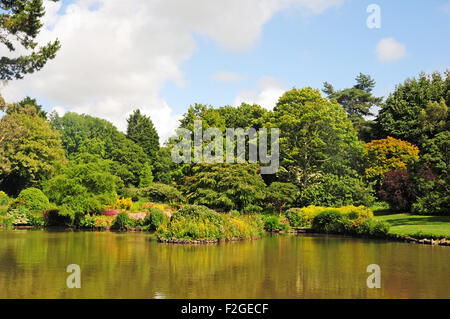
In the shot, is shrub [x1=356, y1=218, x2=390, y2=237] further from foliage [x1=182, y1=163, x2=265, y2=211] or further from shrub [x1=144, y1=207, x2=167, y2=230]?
shrub [x1=144, y1=207, x2=167, y2=230]

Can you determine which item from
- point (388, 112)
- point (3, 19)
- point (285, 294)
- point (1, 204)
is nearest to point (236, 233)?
point (285, 294)

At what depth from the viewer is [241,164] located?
3167 centimetres

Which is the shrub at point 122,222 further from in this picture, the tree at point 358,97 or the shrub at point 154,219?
the tree at point 358,97

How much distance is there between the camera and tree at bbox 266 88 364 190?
1497 inches

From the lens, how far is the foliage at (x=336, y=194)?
102ft

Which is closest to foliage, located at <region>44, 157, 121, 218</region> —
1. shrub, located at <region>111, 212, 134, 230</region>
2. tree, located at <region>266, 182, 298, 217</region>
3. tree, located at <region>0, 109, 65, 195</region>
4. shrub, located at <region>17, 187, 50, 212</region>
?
shrub, located at <region>111, 212, 134, 230</region>

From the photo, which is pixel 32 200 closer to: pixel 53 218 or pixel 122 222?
pixel 53 218

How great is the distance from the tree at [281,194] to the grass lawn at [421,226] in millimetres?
6979

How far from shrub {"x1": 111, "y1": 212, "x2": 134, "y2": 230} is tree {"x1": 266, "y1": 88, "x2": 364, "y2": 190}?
14.6m

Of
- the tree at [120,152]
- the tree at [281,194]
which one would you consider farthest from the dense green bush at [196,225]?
the tree at [120,152]

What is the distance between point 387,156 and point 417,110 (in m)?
8.05

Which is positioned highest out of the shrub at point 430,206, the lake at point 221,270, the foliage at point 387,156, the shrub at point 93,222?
the foliage at point 387,156
